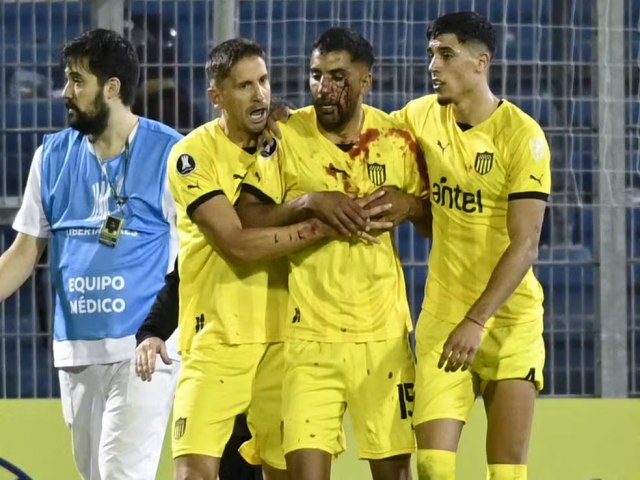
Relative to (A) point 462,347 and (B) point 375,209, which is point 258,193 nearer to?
(B) point 375,209

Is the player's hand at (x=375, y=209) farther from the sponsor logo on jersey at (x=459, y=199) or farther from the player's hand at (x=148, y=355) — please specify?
the player's hand at (x=148, y=355)

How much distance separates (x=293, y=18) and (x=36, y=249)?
5.78 feet

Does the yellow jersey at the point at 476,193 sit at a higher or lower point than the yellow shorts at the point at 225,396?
higher

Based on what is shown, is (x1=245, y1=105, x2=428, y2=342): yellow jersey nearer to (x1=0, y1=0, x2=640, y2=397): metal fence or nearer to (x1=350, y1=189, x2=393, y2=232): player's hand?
(x1=350, y1=189, x2=393, y2=232): player's hand

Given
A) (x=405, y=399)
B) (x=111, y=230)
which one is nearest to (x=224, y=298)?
(x=111, y=230)

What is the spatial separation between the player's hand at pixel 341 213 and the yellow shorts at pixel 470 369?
419 millimetres

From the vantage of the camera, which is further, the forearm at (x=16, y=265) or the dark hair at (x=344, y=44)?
the forearm at (x=16, y=265)

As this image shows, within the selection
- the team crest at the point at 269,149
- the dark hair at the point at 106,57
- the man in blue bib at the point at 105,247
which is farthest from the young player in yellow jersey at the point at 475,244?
the dark hair at the point at 106,57

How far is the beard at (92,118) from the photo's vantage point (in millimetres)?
5367

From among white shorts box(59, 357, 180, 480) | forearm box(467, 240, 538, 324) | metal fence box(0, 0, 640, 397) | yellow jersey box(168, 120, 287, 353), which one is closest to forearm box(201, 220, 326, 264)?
yellow jersey box(168, 120, 287, 353)

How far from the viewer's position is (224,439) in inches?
200

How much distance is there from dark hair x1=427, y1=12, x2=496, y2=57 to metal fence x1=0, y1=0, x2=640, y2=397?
1727 millimetres

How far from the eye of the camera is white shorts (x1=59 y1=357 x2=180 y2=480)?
17.3ft

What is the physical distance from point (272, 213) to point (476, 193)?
0.60m
